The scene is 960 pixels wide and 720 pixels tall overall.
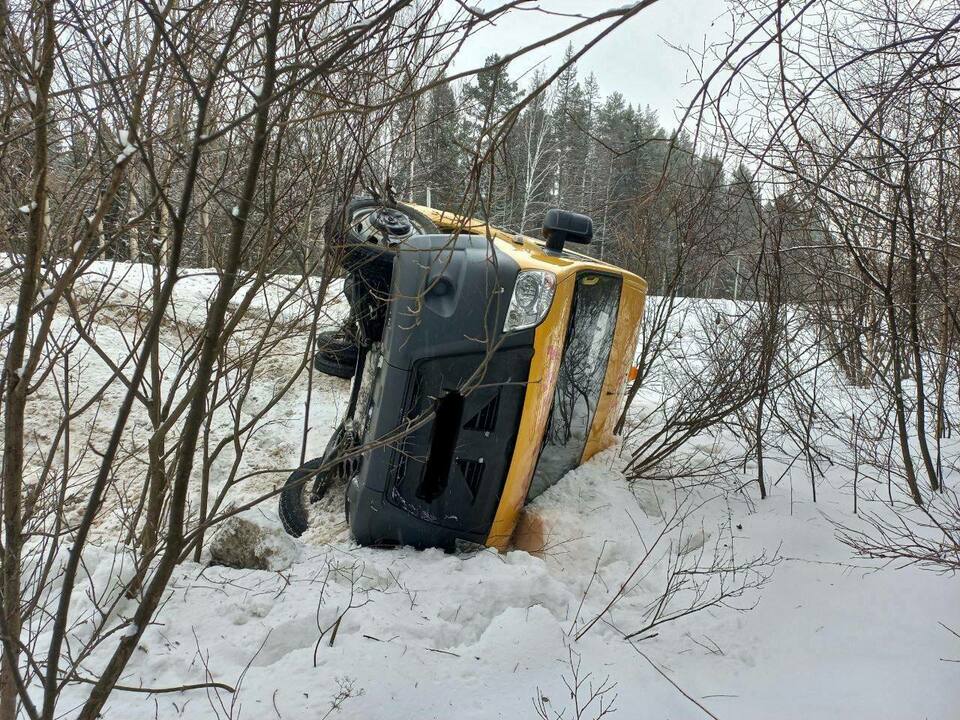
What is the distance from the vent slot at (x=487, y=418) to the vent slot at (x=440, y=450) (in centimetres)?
10

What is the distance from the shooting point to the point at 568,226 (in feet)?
14.3

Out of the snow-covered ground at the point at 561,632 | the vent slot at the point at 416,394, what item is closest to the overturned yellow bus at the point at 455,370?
the vent slot at the point at 416,394

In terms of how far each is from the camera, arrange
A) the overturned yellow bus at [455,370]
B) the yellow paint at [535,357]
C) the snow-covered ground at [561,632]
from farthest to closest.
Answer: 1. the yellow paint at [535,357]
2. the overturned yellow bus at [455,370]
3. the snow-covered ground at [561,632]

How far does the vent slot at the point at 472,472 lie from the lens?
150 inches

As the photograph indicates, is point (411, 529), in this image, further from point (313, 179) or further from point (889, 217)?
point (889, 217)

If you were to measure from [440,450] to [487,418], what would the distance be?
0.35 m

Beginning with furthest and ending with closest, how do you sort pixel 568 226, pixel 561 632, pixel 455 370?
1. pixel 568 226
2. pixel 455 370
3. pixel 561 632

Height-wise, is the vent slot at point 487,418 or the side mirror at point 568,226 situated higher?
the side mirror at point 568,226

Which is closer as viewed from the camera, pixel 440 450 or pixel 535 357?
pixel 535 357

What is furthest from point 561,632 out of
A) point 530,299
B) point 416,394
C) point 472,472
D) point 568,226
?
point 568,226

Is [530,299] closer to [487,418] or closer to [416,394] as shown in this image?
[487,418]

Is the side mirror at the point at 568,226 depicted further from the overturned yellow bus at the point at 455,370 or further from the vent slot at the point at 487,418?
the vent slot at the point at 487,418

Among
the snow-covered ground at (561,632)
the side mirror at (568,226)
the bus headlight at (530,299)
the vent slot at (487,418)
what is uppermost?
the side mirror at (568,226)

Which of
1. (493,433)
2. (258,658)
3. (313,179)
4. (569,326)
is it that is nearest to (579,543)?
(493,433)
